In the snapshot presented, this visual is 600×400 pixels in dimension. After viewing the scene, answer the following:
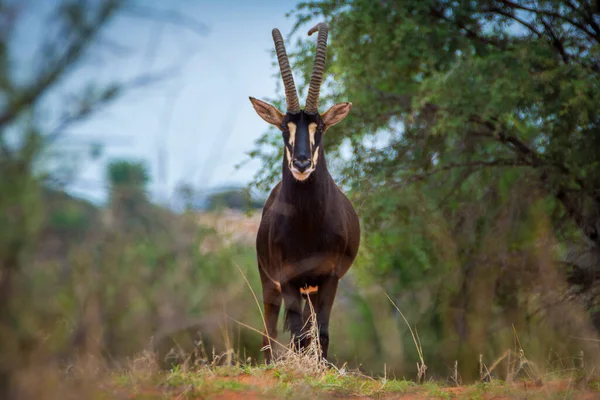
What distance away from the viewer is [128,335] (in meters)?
4.02

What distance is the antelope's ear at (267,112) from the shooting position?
8.50 meters

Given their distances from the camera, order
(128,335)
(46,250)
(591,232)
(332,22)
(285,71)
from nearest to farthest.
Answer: (46,250)
(128,335)
(285,71)
(591,232)
(332,22)

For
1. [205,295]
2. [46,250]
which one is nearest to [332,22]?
[205,295]

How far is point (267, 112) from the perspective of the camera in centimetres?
869

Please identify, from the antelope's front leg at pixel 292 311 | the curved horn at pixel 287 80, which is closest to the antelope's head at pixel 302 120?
the curved horn at pixel 287 80

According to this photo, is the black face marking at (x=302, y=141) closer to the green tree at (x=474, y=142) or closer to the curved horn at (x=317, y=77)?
the curved horn at (x=317, y=77)

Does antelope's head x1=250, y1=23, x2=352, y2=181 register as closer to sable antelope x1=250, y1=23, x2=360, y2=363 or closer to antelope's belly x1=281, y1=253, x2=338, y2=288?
sable antelope x1=250, y1=23, x2=360, y2=363

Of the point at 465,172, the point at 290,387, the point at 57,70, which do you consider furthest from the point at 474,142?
the point at 57,70

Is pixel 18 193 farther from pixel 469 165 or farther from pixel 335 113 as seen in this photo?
pixel 469 165

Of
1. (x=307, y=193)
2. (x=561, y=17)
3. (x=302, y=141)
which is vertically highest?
(x=561, y=17)

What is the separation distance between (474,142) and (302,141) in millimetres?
7150

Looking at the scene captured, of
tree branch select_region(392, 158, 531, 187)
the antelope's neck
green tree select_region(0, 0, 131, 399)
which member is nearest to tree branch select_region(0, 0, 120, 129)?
green tree select_region(0, 0, 131, 399)

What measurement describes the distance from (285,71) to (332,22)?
4982 mm

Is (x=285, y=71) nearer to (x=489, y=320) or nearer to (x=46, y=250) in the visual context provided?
(x=46, y=250)
